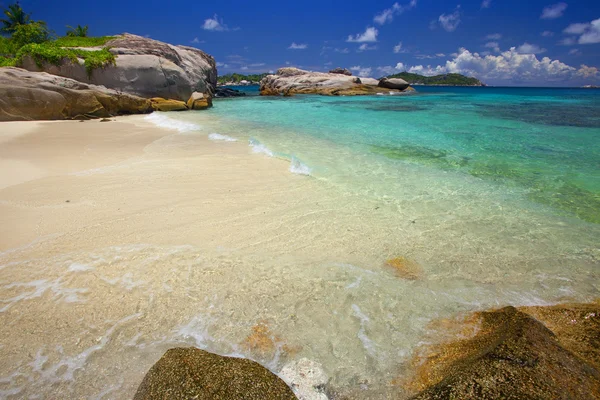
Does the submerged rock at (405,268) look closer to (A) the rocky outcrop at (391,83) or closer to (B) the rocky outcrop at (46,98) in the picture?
(B) the rocky outcrop at (46,98)

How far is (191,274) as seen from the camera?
361 cm

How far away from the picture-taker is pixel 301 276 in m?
3.69

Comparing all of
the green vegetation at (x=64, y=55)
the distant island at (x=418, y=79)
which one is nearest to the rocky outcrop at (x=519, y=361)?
the green vegetation at (x=64, y=55)

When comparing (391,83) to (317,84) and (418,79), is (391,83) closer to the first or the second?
(317,84)

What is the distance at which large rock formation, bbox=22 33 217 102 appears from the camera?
2017cm

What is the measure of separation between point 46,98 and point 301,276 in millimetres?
17102

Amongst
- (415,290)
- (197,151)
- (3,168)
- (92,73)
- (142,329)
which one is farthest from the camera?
(92,73)

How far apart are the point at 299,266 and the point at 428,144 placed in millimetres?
→ 9622

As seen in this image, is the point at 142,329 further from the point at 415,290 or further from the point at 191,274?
the point at 415,290

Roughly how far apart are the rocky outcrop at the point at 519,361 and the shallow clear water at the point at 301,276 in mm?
326

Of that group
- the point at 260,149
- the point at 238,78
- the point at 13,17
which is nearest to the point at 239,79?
the point at 238,78

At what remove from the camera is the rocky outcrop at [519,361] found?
1840mm

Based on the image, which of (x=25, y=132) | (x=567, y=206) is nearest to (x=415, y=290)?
(x=567, y=206)

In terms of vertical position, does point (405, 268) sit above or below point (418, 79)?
below
